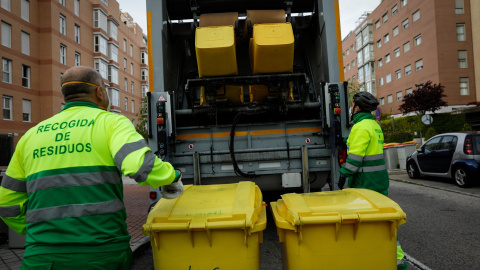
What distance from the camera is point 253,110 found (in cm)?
469

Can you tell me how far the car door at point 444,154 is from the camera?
377 inches

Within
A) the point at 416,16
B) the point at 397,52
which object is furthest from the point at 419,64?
the point at 397,52

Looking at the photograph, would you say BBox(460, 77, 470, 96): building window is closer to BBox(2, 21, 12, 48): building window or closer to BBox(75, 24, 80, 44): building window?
BBox(75, 24, 80, 44): building window

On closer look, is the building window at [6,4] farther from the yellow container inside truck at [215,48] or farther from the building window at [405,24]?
the building window at [405,24]

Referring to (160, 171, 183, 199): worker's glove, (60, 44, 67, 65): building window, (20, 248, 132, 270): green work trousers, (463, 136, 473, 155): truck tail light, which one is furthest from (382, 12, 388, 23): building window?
(20, 248, 132, 270): green work trousers

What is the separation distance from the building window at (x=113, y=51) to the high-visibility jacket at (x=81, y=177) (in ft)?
129

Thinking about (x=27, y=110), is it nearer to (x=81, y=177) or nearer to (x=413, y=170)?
(x=413, y=170)

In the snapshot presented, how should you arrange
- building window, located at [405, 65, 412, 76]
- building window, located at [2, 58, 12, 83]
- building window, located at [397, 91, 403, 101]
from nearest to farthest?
building window, located at [2, 58, 12, 83] < building window, located at [405, 65, 412, 76] < building window, located at [397, 91, 403, 101]

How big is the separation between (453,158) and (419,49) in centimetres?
3052

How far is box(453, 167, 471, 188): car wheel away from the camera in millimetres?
8867

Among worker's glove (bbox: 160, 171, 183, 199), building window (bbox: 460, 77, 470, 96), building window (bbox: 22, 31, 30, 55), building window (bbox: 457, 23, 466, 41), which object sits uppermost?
building window (bbox: 457, 23, 466, 41)

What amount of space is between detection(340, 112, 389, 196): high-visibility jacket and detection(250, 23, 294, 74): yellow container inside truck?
56.4 inches

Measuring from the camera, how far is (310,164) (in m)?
4.53

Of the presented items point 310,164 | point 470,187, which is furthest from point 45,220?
point 470,187
